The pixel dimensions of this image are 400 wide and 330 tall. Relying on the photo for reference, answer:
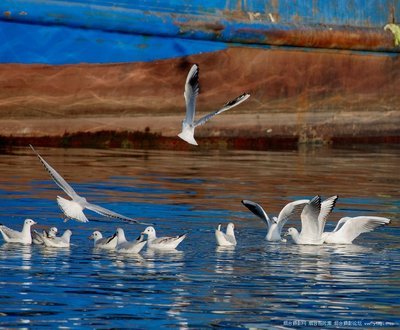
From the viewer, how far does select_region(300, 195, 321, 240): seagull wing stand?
11.7m

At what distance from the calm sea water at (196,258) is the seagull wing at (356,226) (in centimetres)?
12

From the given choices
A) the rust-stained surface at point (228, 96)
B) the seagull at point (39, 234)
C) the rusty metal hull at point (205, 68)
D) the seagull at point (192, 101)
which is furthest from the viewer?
the rust-stained surface at point (228, 96)

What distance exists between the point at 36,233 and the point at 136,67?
8288 millimetres

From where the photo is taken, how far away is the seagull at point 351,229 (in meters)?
11.8

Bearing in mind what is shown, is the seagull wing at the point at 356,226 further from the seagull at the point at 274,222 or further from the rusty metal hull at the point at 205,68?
the rusty metal hull at the point at 205,68

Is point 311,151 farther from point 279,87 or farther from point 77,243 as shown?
point 77,243

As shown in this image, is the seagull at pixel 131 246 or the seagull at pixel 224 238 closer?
the seagull at pixel 131 246

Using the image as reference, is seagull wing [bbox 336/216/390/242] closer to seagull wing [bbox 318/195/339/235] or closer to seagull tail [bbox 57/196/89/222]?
seagull wing [bbox 318/195/339/235]

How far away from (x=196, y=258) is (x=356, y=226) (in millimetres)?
1758

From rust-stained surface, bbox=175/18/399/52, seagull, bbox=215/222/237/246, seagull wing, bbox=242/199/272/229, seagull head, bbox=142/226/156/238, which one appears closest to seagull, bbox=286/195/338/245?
seagull wing, bbox=242/199/272/229

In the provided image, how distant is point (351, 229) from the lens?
11.8m

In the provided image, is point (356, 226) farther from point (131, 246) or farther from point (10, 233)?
point (10, 233)

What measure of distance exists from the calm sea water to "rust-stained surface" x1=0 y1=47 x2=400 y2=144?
0.95 m

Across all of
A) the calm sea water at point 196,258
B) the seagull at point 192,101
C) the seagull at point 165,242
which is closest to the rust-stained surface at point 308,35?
the calm sea water at point 196,258
